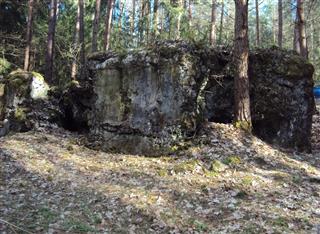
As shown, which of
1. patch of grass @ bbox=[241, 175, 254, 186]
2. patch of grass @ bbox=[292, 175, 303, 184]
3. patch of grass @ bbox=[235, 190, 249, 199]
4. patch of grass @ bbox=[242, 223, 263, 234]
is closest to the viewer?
patch of grass @ bbox=[242, 223, 263, 234]

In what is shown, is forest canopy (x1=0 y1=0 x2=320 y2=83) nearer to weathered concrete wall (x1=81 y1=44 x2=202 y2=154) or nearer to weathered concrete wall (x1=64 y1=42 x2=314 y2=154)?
weathered concrete wall (x1=64 y1=42 x2=314 y2=154)

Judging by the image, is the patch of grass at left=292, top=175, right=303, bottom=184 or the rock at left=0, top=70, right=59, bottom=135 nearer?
the patch of grass at left=292, top=175, right=303, bottom=184

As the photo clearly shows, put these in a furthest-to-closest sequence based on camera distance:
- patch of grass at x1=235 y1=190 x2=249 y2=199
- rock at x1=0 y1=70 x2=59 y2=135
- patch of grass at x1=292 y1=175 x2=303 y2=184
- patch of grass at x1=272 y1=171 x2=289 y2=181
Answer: rock at x1=0 y1=70 x2=59 y2=135
patch of grass at x1=272 y1=171 x2=289 y2=181
patch of grass at x1=292 y1=175 x2=303 y2=184
patch of grass at x1=235 y1=190 x2=249 y2=199

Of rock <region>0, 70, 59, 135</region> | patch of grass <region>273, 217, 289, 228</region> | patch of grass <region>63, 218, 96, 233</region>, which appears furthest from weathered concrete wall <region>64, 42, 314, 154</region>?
patch of grass <region>273, 217, 289, 228</region>

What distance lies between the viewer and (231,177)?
340 inches

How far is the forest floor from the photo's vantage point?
6.67 metres

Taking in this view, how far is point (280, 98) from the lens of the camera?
38.1 ft

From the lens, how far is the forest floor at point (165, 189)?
6.67 meters

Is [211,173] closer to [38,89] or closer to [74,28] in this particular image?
[38,89]

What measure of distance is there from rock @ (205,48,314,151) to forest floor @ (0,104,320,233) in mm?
868

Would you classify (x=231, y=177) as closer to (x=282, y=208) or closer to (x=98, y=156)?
(x=282, y=208)

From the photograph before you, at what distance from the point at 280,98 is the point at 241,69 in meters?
1.71

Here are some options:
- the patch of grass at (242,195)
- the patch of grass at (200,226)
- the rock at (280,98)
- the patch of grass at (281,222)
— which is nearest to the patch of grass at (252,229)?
the patch of grass at (281,222)

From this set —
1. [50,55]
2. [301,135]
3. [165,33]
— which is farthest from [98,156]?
[165,33]
